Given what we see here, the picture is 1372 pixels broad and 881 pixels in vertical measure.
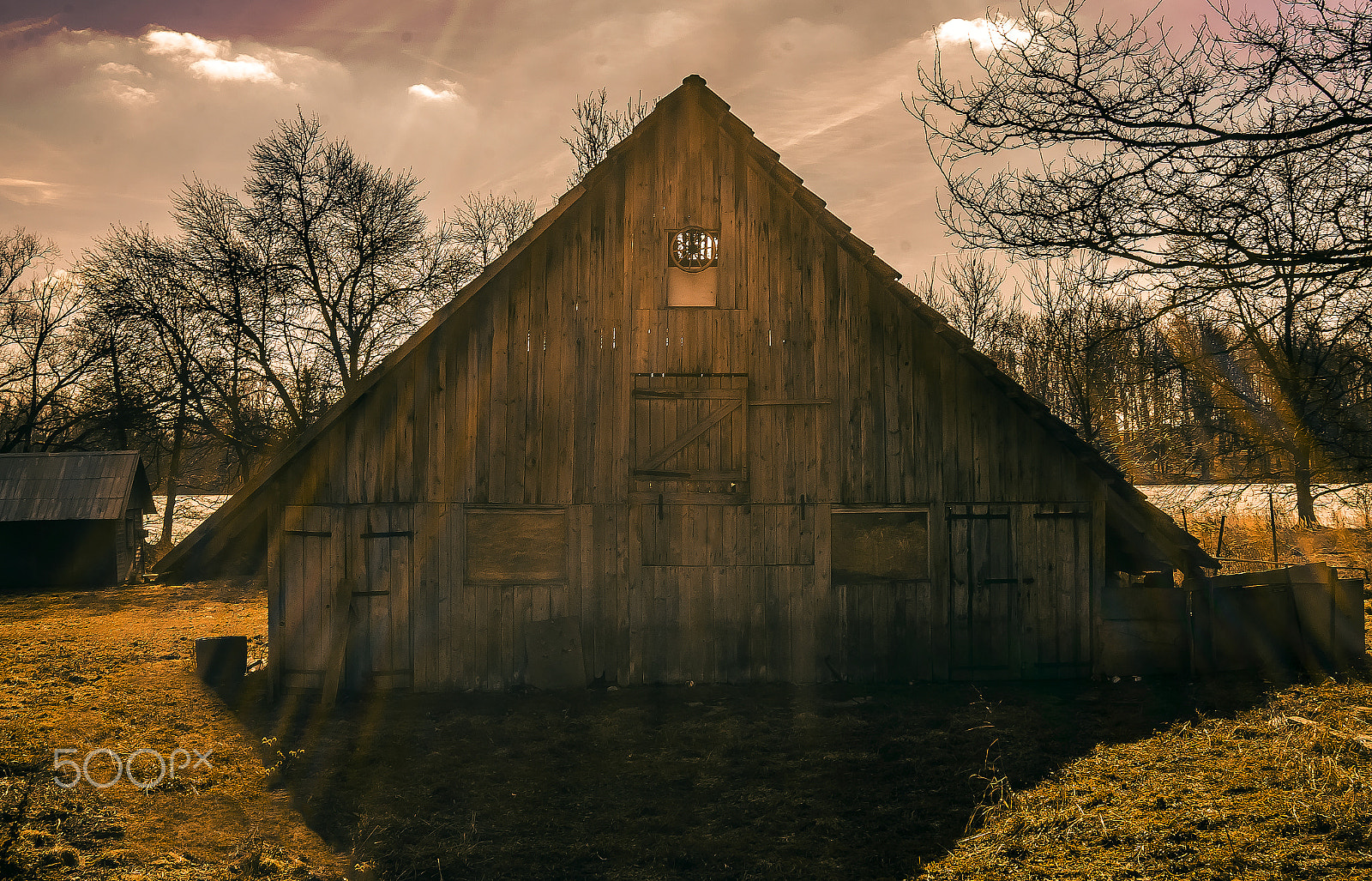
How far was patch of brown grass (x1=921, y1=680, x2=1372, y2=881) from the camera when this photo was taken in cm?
508

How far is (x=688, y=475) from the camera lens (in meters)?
9.76

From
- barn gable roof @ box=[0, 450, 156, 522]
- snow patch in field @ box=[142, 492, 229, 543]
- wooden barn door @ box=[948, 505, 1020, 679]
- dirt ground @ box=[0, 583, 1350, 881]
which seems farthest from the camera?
snow patch in field @ box=[142, 492, 229, 543]

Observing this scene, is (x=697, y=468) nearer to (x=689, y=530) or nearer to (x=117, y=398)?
(x=689, y=530)

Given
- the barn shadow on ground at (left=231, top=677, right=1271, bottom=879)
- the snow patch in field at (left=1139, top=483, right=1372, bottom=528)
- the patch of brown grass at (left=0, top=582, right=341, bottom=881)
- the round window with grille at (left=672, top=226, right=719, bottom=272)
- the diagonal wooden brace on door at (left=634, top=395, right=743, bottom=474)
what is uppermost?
the round window with grille at (left=672, top=226, right=719, bottom=272)

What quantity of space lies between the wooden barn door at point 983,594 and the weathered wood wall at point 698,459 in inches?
1.4

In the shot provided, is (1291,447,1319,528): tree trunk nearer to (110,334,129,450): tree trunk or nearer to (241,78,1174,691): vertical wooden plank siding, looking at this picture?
(241,78,1174,691): vertical wooden plank siding

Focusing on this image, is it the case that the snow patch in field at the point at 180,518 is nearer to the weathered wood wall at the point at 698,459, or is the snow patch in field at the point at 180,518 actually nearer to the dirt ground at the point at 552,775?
the dirt ground at the point at 552,775

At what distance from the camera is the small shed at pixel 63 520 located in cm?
2269

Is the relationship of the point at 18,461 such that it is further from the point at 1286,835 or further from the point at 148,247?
the point at 1286,835

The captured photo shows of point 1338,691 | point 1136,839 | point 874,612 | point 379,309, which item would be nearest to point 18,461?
point 379,309

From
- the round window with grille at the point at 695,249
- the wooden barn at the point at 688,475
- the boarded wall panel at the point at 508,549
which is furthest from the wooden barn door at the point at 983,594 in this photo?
the boarded wall panel at the point at 508,549

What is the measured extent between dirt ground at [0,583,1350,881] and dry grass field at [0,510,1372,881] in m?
0.03

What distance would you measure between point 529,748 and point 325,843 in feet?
7.60

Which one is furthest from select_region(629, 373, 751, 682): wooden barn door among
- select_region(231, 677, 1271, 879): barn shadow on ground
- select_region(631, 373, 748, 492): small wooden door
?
select_region(231, 677, 1271, 879): barn shadow on ground
